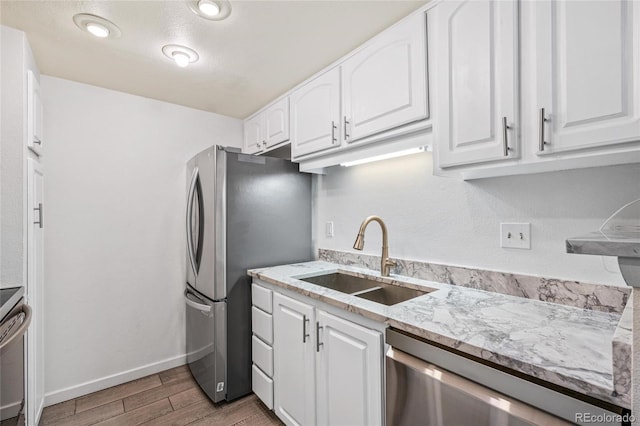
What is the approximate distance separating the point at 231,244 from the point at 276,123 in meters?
1.07

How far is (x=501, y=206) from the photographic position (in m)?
1.40

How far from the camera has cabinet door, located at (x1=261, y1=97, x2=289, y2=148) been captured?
2.30 metres

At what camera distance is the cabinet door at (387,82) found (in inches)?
54.1

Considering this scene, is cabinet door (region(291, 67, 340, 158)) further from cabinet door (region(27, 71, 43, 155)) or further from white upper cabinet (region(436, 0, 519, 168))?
cabinet door (region(27, 71, 43, 155))

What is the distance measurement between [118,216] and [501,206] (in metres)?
2.65

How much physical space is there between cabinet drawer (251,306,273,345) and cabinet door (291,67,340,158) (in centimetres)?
114

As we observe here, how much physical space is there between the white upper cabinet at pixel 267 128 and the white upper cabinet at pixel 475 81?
4.21ft

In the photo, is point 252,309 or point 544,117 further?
point 252,309

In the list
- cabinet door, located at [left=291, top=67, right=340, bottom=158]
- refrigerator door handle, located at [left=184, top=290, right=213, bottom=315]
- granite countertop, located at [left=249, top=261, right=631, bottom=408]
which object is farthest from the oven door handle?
cabinet door, located at [left=291, top=67, right=340, bottom=158]

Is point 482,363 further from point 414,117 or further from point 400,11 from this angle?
point 400,11

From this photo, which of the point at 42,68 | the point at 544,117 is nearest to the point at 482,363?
the point at 544,117

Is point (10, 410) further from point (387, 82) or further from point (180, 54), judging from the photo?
point (387, 82)

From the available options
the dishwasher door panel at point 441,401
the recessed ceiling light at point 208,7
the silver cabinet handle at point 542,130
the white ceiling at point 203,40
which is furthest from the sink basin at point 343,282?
the recessed ceiling light at point 208,7

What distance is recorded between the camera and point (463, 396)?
0.87 metres
